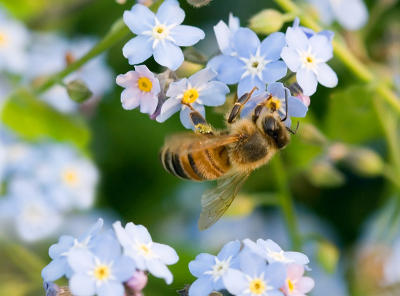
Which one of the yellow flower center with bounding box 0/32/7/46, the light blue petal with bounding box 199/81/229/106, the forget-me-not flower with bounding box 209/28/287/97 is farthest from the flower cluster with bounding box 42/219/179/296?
the yellow flower center with bounding box 0/32/7/46

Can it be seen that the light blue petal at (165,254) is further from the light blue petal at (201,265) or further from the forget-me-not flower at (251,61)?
the forget-me-not flower at (251,61)

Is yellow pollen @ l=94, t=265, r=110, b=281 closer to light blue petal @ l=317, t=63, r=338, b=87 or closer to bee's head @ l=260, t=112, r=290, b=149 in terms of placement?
bee's head @ l=260, t=112, r=290, b=149

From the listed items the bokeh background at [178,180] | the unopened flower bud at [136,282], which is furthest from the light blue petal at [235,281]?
the bokeh background at [178,180]

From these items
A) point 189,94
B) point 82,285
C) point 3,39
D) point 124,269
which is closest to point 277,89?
point 189,94

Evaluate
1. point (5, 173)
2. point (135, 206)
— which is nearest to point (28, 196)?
point (5, 173)

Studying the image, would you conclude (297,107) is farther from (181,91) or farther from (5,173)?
(5,173)

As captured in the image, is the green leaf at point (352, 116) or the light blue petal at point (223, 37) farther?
the green leaf at point (352, 116)

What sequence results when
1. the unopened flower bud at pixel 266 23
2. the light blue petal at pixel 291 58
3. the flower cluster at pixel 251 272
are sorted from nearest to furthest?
the flower cluster at pixel 251 272, the light blue petal at pixel 291 58, the unopened flower bud at pixel 266 23

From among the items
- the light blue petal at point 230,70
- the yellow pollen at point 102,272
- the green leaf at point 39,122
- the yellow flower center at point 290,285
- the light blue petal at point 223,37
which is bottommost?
the yellow pollen at point 102,272
